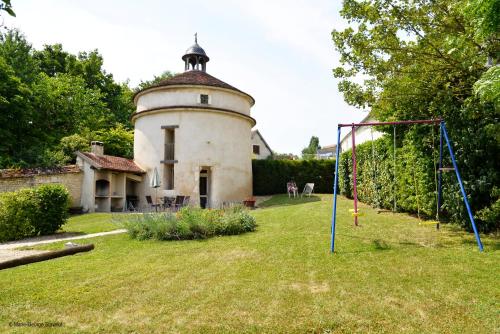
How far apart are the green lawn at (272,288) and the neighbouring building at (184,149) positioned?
1375cm

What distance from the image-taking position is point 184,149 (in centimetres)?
2219

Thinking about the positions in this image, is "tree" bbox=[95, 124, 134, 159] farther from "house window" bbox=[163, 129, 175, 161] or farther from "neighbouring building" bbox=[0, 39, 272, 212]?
"house window" bbox=[163, 129, 175, 161]

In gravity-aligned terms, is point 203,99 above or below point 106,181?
above

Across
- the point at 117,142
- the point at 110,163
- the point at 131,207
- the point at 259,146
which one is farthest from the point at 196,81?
the point at 259,146

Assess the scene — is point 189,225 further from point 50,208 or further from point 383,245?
point 50,208

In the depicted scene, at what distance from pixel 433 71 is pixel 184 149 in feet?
53.1

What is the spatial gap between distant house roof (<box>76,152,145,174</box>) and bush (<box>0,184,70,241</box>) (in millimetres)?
7571

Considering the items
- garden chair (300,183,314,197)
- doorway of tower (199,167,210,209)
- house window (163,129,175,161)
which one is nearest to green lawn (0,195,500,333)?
doorway of tower (199,167,210,209)

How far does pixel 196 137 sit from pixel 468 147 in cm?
1635

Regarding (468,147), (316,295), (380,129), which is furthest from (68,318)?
(380,129)

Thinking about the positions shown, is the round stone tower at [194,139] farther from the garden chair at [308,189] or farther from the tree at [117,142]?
the tree at [117,142]

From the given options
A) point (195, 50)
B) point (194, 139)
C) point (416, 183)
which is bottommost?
point (416, 183)

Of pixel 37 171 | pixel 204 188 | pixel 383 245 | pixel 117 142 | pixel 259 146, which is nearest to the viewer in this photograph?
pixel 383 245

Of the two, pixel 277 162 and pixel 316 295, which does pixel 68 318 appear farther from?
pixel 277 162
